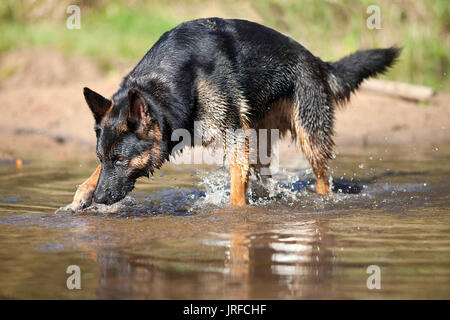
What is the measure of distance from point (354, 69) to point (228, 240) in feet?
9.05

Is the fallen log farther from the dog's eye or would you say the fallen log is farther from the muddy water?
the dog's eye

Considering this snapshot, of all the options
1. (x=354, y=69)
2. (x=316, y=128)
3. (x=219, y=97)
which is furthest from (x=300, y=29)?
(x=219, y=97)

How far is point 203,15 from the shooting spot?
1258 cm

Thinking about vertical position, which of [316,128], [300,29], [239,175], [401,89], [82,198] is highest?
[300,29]

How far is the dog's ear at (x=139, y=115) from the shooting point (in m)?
4.92

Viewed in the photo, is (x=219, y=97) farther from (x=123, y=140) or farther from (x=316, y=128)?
(x=316, y=128)

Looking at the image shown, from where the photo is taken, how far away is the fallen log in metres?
10.4

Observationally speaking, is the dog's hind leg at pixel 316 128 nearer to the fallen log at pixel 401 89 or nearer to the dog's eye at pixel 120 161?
the dog's eye at pixel 120 161

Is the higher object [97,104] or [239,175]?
[97,104]

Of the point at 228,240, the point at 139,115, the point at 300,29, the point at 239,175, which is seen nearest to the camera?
the point at 228,240

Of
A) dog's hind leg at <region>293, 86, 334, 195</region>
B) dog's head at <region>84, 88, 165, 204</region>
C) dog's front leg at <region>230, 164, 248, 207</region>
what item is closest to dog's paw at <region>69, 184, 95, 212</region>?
dog's head at <region>84, 88, 165, 204</region>

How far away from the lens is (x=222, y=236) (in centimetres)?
468

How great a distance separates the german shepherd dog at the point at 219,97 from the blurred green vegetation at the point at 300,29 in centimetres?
471

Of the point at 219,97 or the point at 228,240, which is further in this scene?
the point at 219,97
